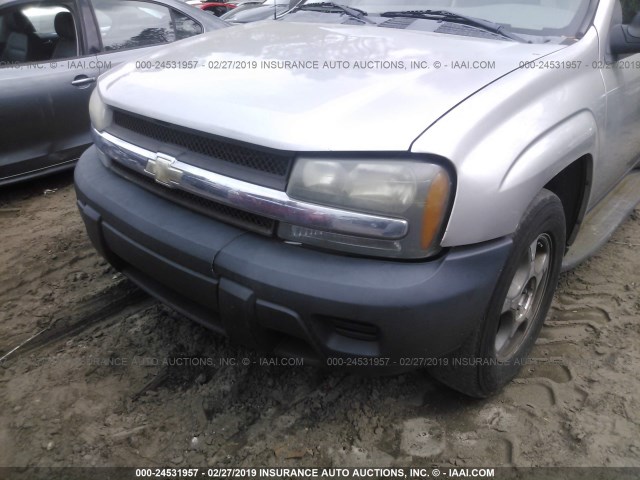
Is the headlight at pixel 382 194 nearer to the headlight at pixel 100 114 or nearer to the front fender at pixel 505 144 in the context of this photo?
the front fender at pixel 505 144

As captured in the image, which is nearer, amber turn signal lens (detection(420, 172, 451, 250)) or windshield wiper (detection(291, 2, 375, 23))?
amber turn signal lens (detection(420, 172, 451, 250))

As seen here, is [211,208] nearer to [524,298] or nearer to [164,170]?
[164,170]

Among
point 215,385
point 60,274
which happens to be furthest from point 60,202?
point 215,385

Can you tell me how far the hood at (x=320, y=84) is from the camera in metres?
1.65

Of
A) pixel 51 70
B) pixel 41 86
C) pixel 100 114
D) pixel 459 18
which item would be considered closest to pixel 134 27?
pixel 51 70

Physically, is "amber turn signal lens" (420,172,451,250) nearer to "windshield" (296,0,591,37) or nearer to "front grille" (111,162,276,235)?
"front grille" (111,162,276,235)

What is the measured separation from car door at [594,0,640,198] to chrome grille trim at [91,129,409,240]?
140 centimetres

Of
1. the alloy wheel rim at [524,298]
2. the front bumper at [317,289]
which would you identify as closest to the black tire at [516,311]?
the alloy wheel rim at [524,298]

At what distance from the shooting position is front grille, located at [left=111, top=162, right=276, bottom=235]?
1787 millimetres

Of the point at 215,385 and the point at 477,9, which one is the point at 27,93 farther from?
the point at 477,9

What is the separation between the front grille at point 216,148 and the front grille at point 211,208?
0.16m

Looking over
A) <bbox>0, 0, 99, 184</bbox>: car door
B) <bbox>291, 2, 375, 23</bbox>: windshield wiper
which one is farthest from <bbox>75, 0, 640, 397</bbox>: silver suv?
<bbox>0, 0, 99, 184</bbox>: car door

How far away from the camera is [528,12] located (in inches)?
96.3

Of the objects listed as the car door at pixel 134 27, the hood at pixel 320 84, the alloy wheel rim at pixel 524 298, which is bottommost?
the alloy wheel rim at pixel 524 298
